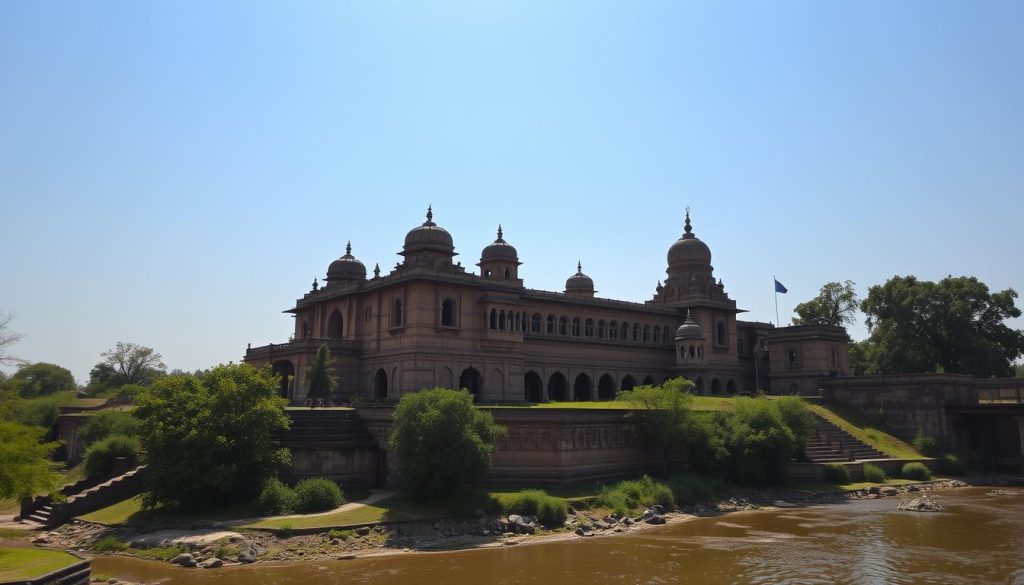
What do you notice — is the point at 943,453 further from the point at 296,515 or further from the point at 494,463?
the point at 296,515

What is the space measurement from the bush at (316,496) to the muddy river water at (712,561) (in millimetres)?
5627

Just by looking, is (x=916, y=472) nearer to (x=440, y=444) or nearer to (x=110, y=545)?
(x=440, y=444)

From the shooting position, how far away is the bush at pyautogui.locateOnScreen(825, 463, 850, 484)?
43375 mm

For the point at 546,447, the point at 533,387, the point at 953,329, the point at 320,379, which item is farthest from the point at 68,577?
the point at 953,329

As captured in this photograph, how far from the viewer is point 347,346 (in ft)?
173

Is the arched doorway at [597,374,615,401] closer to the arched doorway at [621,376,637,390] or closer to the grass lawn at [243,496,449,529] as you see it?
the arched doorway at [621,376,637,390]

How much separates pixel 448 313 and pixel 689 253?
3039 cm

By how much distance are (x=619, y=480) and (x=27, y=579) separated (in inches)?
1031

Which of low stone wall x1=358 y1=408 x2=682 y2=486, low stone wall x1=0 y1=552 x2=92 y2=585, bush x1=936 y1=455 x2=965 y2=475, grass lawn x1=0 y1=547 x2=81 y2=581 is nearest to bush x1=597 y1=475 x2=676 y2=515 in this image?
low stone wall x1=358 y1=408 x2=682 y2=486

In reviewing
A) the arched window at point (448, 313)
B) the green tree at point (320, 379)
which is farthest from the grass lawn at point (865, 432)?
the green tree at point (320, 379)

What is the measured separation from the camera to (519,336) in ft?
174

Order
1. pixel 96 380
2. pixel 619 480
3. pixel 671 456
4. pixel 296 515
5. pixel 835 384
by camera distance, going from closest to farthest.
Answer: pixel 296 515 < pixel 619 480 < pixel 671 456 < pixel 835 384 < pixel 96 380

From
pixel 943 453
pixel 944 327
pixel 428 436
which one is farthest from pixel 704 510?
pixel 944 327

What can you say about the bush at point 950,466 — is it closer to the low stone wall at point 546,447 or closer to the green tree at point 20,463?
the low stone wall at point 546,447
